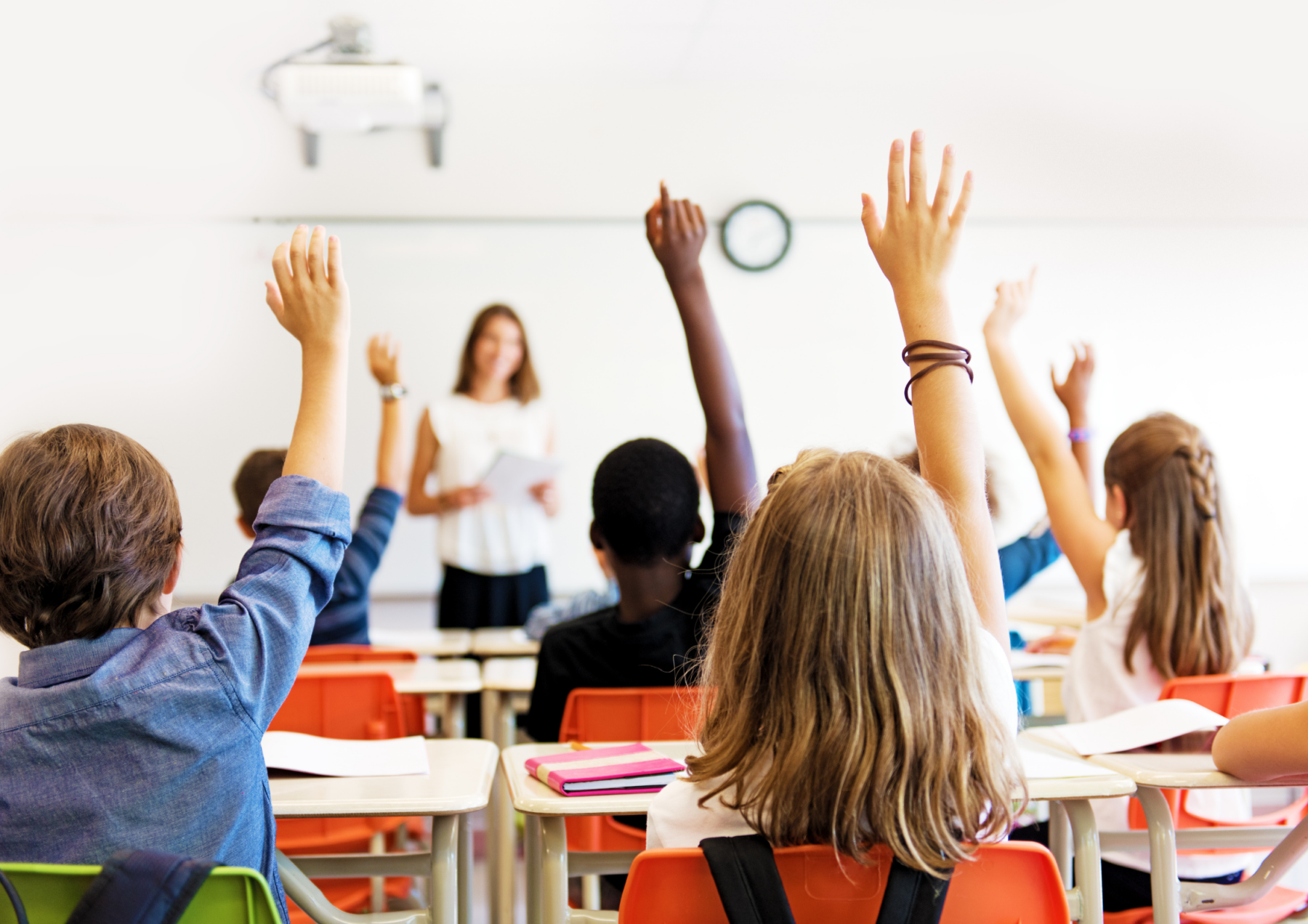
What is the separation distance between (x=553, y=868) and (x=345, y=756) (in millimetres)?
346

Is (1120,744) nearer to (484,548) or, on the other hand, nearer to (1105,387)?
(484,548)

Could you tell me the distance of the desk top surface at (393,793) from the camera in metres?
1.19

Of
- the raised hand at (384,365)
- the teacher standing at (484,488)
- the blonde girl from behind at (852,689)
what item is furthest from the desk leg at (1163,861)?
the teacher standing at (484,488)

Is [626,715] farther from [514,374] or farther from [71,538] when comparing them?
[514,374]

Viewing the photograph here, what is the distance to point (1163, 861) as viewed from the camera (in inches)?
54.9

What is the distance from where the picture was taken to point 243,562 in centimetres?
107

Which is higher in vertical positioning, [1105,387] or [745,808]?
[1105,387]

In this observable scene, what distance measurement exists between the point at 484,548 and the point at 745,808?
9.29ft

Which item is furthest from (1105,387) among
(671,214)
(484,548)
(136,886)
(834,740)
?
(136,886)

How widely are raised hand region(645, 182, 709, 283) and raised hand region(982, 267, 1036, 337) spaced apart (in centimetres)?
58

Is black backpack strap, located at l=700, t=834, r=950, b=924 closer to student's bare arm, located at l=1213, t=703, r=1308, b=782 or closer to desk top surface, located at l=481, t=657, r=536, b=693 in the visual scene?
student's bare arm, located at l=1213, t=703, r=1308, b=782

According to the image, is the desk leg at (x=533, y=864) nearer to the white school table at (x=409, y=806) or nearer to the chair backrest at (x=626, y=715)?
the white school table at (x=409, y=806)

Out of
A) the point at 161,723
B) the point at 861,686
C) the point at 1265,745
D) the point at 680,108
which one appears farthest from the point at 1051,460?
A: the point at 680,108

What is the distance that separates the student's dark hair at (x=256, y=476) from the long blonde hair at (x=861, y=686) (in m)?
1.66
